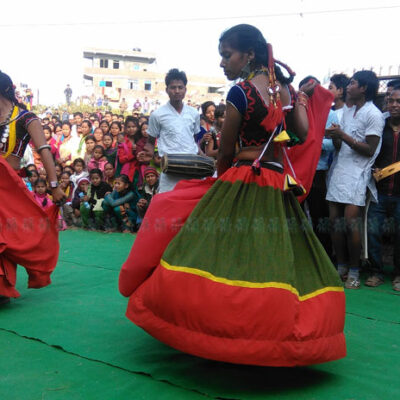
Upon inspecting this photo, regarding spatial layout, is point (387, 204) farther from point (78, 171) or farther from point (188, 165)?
point (78, 171)

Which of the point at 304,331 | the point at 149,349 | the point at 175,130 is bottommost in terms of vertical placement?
the point at 149,349

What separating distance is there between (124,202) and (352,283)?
179 inches

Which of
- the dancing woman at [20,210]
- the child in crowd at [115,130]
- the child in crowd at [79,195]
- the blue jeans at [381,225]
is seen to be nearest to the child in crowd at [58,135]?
the child in crowd at [115,130]

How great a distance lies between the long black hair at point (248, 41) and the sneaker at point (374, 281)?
281 centimetres

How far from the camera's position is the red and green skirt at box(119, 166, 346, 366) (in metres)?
2.38

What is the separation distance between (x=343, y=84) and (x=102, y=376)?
171 inches

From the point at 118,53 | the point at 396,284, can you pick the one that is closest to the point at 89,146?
the point at 396,284

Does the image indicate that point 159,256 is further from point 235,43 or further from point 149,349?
point 235,43

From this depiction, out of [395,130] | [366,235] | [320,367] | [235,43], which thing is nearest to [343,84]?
[395,130]

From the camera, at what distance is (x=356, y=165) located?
16.2 feet

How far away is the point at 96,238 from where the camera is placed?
7.91 m

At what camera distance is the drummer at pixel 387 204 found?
493 centimetres

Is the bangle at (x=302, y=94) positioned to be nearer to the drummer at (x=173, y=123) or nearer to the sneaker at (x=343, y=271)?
the sneaker at (x=343, y=271)

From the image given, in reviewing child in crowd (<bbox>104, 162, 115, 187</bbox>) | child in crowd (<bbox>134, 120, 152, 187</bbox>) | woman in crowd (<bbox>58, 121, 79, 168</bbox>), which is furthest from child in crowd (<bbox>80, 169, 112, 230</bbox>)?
woman in crowd (<bbox>58, 121, 79, 168</bbox>)
